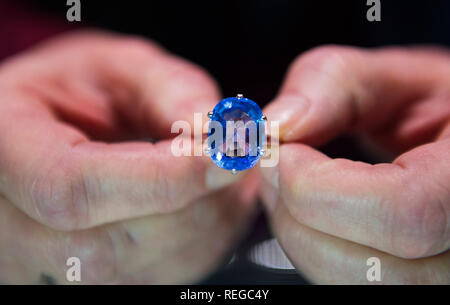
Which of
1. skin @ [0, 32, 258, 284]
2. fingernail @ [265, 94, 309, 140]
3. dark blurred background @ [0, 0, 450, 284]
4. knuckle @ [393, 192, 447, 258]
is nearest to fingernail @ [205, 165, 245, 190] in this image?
skin @ [0, 32, 258, 284]

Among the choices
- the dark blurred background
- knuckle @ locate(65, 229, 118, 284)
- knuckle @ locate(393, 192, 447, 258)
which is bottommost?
knuckle @ locate(65, 229, 118, 284)

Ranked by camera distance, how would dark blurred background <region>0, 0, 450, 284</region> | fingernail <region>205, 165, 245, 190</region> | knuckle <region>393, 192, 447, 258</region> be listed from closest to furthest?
knuckle <region>393, 192, 447, 258</region>
fingernail <region>205, 165, 245, 190</region>
dark blurred background <region>0, 0, 450, 284</region>

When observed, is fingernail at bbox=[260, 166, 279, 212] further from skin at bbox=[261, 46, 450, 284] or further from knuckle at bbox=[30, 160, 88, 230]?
knuckle at bbox=[30, 160, 88, 230]

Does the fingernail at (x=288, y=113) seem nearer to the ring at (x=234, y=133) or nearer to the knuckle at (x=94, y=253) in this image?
the ring at (x=234, y=133)

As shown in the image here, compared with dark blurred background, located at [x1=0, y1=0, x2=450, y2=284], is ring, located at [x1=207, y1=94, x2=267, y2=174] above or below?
below

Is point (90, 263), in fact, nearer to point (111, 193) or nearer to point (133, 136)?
point (111, 193)

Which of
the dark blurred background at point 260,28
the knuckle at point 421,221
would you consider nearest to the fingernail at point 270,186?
the knuckle at point 421,221
